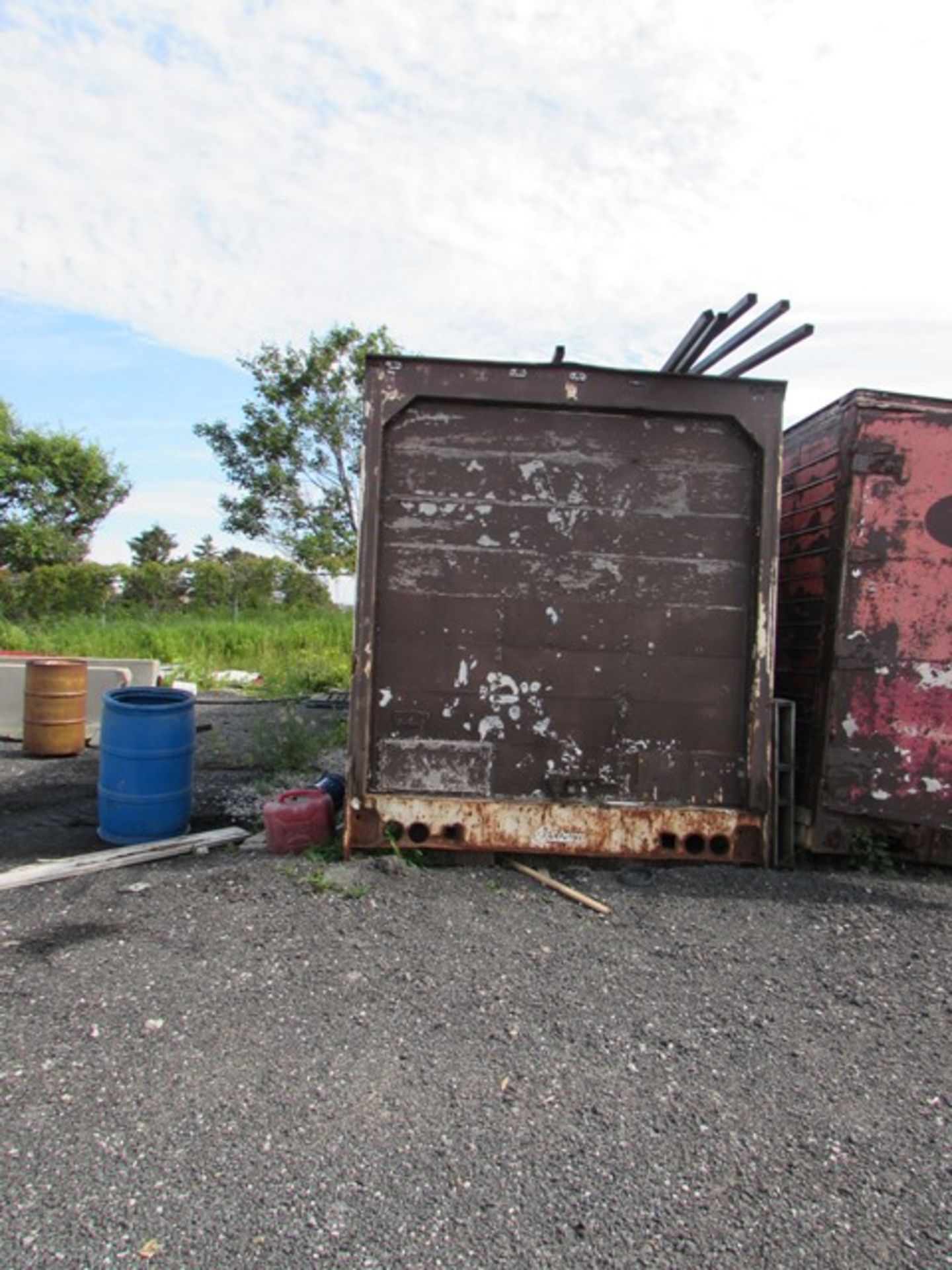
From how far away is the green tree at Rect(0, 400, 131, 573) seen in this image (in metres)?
26.2

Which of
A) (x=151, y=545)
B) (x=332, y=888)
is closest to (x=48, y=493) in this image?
(x=151, y=545)

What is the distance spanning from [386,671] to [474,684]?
1.53 ft

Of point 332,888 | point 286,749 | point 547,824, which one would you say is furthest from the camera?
point 286,749

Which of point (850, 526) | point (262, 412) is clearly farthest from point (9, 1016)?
point (262, 412)

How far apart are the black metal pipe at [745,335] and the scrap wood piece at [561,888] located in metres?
2.81

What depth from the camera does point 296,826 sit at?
15.4 ft

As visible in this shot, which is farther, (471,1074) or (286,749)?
(286,749)

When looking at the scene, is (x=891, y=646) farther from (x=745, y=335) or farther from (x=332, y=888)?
(x=332, y=888)

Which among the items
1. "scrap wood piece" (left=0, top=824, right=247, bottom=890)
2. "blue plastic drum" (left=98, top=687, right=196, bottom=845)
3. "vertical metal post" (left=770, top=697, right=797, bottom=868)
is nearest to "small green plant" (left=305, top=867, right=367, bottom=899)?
"scrap wood piece" (left=0, top=824, right=247, bottom=890)

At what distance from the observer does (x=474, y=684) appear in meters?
4.49

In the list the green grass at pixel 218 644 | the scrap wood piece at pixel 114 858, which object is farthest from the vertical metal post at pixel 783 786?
the green grass at pixel 218 644

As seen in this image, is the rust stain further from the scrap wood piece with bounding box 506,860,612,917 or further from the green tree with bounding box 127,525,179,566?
the green tree with bounding box 127,525,179,566

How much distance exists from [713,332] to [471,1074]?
11.5 ft

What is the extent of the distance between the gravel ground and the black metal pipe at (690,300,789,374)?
8.95 feet
